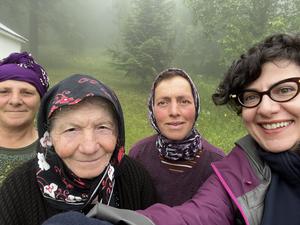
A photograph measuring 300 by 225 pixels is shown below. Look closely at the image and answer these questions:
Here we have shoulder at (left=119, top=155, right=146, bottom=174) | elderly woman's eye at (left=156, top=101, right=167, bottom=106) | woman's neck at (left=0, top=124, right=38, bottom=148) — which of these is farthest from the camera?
elderly woman's eye at (left=156, top=101, right=167, bottom=106)

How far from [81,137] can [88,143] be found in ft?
0.19

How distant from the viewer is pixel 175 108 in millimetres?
2971

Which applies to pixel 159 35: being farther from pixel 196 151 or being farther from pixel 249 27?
pixel 196 151

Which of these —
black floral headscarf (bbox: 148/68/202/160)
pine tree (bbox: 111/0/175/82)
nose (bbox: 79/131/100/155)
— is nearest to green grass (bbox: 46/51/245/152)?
pine tree (bbox: 111/0/175/82)

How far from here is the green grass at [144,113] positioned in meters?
11.1

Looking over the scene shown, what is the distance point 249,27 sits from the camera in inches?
672

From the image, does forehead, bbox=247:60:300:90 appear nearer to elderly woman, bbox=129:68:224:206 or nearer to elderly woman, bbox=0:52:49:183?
elderly woman, bbox=129:68:224:206

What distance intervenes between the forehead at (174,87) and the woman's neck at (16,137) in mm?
1222

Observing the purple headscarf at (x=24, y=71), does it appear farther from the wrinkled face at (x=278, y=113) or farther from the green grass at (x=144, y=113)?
the green grass at (x=144, y=113)

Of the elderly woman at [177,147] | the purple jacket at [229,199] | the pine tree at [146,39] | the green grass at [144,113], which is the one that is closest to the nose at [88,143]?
the purple jacket at [229,199]

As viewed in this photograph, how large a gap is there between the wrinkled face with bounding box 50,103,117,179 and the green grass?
3.03m

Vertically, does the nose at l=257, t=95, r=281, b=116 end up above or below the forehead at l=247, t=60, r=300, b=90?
below

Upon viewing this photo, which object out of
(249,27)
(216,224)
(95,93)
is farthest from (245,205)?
(249,27)

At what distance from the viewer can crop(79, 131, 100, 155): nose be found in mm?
1948
